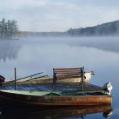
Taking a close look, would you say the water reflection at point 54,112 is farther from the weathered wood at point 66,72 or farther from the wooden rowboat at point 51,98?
the weathered wood at point 66,72

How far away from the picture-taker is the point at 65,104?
32.4 meters

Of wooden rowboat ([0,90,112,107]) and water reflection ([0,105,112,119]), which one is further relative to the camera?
wooden rowboat ([0,90,112,107])

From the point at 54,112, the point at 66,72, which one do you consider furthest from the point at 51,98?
the point at 66,72

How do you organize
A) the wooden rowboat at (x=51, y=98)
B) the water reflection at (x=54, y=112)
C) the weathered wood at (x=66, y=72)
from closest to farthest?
the water reflection at (x=54, y=112)
the wooden rowboat at (x=51, y=98)
the weathered wood at (x=66, y=72)

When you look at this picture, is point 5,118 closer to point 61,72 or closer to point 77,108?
point 77,108

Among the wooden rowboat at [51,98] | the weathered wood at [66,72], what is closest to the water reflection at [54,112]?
the wooden rowboat at [51,98]

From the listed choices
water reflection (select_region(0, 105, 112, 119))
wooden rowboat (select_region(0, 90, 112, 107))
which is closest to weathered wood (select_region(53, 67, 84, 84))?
wooden rowboat (select_region(0, 90, 112, 107))

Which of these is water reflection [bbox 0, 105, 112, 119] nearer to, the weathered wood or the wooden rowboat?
the wooden rowboat

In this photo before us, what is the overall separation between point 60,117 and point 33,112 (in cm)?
225

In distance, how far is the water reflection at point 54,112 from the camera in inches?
1189

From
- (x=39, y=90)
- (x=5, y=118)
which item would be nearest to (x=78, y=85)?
(x=39, y=90)

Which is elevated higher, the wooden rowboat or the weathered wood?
the weathered wood

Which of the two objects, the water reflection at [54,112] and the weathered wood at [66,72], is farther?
the weathered wood at [66,72]

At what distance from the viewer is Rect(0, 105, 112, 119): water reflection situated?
30203mm
